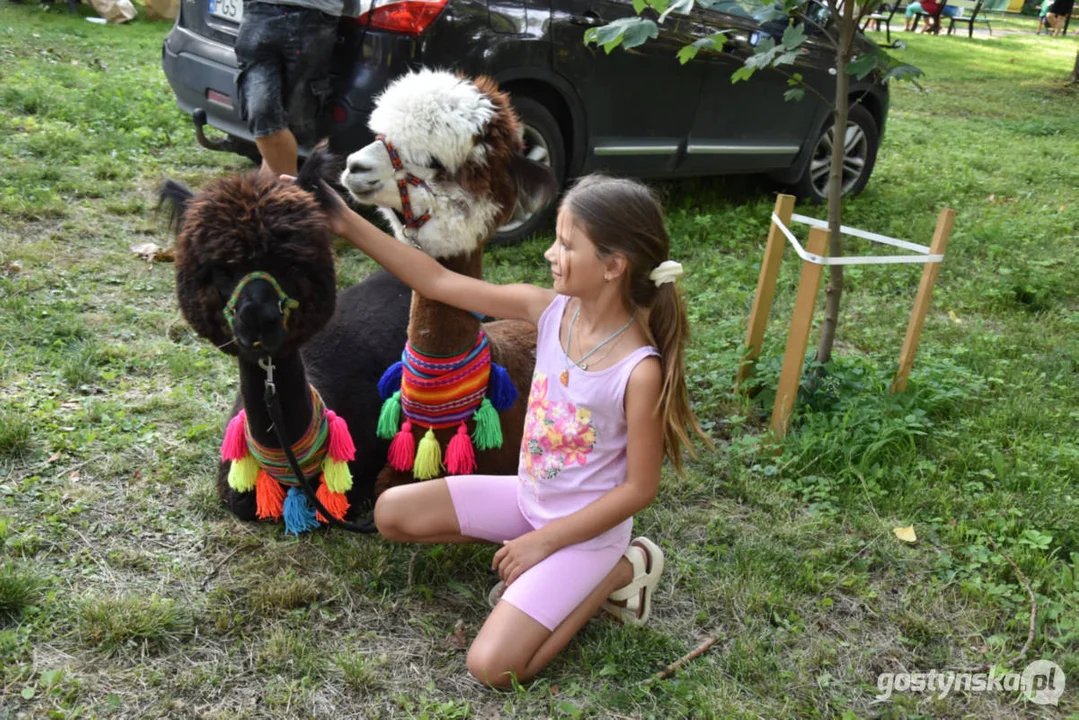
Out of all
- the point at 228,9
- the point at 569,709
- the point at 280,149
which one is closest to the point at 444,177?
the point at 569,709

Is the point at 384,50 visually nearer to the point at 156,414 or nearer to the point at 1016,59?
the point at 156,414

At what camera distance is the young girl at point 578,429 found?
2406 millimetres

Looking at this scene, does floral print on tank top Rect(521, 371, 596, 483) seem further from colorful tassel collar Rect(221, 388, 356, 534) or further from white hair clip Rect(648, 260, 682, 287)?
colorful tassel collar Rect(221, 388, 356, 534)

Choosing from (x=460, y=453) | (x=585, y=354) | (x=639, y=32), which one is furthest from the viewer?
(x=639, y=32)

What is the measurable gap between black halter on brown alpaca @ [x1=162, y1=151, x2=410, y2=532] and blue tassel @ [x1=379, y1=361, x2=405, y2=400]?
0.10m

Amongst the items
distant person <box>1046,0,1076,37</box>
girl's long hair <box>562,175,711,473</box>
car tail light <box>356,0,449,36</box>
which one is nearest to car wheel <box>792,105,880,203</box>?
car tail light <box>356,0,449,36</box>

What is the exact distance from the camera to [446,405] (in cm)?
279

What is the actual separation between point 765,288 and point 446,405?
1.92 meters

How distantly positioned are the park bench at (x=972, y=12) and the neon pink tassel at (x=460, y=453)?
82.9 feet

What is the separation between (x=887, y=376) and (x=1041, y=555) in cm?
119

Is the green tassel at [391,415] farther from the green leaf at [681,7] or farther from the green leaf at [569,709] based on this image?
the green leaf at [681,7]

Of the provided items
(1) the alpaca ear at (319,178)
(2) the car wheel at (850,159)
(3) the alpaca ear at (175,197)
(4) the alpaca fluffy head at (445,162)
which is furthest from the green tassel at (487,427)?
(2) the car wheel at (850,159)

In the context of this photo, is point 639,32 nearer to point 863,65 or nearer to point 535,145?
point 863,65

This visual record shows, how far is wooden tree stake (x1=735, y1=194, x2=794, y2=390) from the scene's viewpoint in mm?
3959
